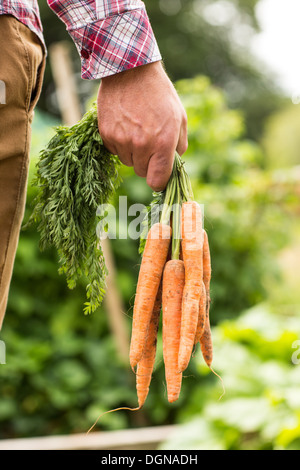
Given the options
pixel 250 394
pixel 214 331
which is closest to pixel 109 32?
pixel 250 394

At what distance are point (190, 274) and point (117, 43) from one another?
577 millimetres

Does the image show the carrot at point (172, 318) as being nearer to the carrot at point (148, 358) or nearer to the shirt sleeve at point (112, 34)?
the carrot at point (148, 358)

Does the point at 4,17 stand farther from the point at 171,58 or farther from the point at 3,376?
the point at 171,58

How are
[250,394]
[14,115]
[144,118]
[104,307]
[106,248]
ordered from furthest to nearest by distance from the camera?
[104,307] → [106,248] → [250,394] → [14,115] → [144,118]

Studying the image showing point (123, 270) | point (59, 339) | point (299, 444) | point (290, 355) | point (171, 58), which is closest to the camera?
point (299, 444)

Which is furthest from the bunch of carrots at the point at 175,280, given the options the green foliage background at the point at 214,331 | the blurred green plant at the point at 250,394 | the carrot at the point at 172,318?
the green foliage background at the point at 214,331

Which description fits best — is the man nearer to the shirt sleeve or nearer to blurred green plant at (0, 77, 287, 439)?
the shirt sleeve

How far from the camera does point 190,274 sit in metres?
1.31

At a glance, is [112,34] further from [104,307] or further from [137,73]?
[104,307]

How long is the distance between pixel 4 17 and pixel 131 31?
306 mm

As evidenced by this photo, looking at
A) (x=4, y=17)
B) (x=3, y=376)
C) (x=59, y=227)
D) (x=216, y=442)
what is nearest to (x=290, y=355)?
(x=216, y=442)

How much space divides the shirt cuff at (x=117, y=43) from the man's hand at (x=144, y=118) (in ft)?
0.08

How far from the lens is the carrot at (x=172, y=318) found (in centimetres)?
132

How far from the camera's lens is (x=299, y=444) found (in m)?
2.51
